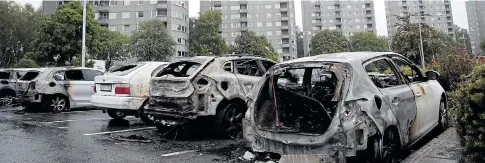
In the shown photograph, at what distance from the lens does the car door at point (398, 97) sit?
4172 millimetres

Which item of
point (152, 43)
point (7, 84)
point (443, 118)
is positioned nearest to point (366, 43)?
point (152, 43)

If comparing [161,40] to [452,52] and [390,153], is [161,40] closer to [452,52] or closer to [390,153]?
[452,52]

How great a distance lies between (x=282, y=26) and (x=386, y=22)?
58.9 metres

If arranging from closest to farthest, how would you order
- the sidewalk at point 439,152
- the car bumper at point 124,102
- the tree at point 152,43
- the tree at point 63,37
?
the sidewalk at point 439,152
the car bumper at point 124,102
the tree at point 63,37
the tree at point 152,43

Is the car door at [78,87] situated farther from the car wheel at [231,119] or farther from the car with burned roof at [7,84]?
the car wheel at [231,119]

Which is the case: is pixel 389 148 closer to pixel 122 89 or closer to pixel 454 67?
pixel 122 89

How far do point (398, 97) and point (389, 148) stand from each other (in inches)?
26.3

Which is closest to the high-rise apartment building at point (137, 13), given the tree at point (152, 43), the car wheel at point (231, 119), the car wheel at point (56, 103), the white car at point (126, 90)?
the tree at point (152, 43)

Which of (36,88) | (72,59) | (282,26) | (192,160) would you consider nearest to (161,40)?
(72,59)

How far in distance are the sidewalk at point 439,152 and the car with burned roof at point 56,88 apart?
10532 mm

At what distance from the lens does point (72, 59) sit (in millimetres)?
26016

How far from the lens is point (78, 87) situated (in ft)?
37.6

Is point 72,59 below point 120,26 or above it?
below

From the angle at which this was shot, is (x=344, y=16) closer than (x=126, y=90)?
No
